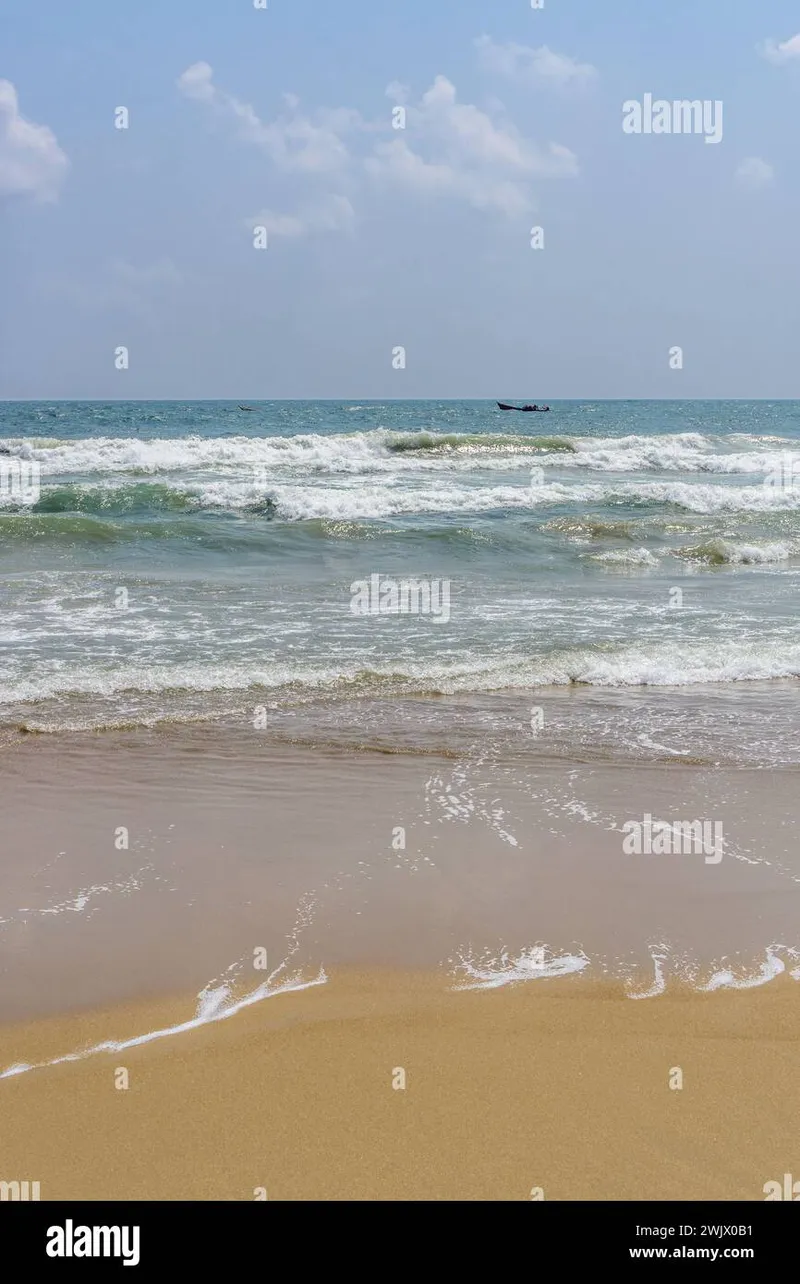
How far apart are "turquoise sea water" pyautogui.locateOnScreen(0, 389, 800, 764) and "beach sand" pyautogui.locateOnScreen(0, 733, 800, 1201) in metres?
1.41

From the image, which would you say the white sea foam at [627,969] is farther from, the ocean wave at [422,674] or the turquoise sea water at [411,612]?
the ocean wave at [422,674]

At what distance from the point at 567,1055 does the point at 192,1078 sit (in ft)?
4.04

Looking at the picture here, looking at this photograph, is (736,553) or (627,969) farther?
(736,553)

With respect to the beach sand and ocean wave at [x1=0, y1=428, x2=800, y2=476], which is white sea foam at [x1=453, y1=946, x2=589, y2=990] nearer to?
the beach sand

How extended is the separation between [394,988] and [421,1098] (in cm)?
71

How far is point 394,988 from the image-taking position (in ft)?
13.1

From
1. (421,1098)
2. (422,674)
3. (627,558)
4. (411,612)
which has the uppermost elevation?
(627,558)

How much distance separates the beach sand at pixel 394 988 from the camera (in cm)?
305

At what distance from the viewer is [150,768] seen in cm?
650

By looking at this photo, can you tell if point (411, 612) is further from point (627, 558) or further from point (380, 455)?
point (380, 455)

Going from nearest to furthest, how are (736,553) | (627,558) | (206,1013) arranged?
1. (206,1013)
2. (627,558)
3. (736,553)

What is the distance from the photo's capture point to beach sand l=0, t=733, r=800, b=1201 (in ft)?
10.00

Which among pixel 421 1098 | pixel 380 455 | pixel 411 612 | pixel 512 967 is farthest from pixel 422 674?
pixel 380 455

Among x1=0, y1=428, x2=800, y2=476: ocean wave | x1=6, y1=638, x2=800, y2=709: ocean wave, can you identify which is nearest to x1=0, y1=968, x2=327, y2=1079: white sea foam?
x1=6, y1=638, x2=800, y2=709: ocean wave
